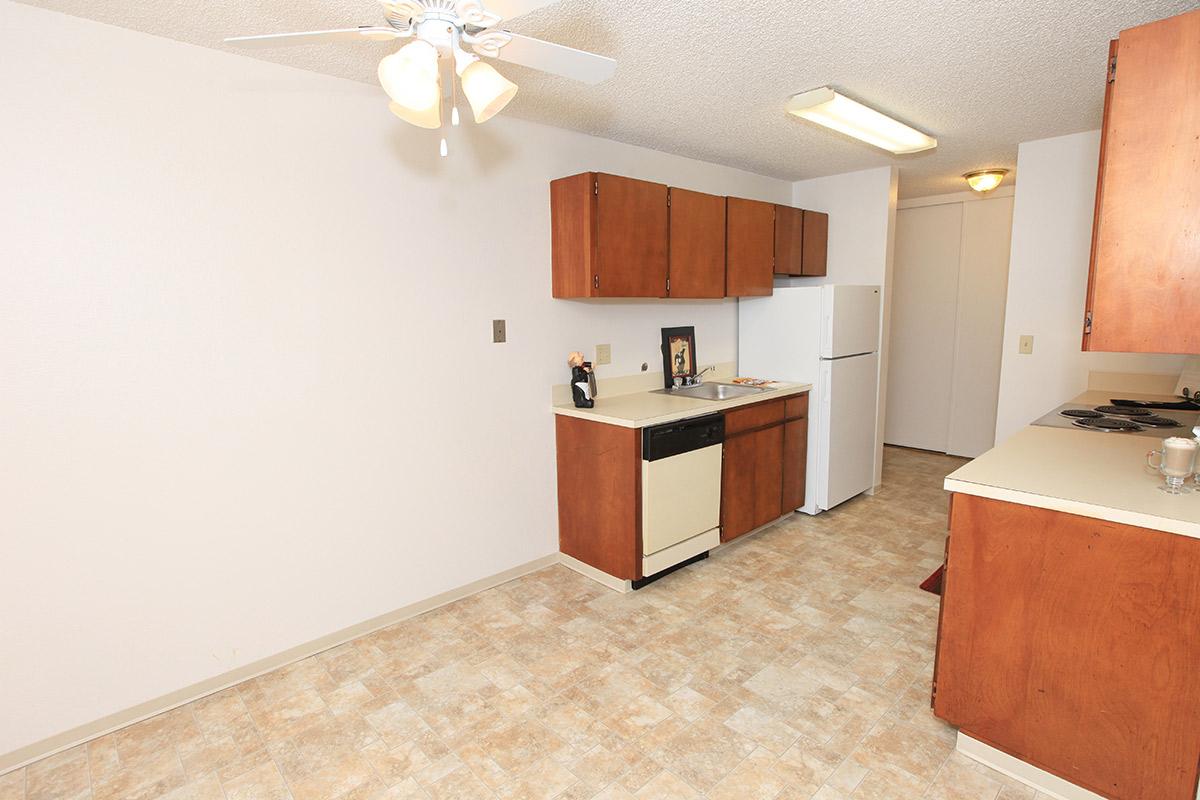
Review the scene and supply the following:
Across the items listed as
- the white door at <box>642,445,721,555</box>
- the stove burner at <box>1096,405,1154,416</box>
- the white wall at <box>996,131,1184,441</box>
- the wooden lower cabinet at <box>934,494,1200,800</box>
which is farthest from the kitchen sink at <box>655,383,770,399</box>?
the wooden lower cabinet at <box>934,494,1200,800</box>

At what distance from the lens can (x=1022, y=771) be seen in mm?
1747

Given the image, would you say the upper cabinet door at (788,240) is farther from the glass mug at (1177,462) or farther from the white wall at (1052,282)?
the glass mug at (1177,462)

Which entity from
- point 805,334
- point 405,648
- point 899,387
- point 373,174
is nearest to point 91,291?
point 373,174

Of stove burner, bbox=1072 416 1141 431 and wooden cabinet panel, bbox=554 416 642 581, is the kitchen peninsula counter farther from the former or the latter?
wooden cabinet panel, bbox=554 416 642 581

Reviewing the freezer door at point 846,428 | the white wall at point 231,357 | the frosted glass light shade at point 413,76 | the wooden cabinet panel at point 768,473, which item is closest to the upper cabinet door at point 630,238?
the white wall at point 231,357

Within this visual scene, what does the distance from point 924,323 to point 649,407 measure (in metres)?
3.63

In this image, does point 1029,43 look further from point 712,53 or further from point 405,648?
point 405,648

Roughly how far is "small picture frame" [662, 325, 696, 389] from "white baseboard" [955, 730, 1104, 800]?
2352 millimetres

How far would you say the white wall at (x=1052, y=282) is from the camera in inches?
126

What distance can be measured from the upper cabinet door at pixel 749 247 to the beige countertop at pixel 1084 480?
1.80m

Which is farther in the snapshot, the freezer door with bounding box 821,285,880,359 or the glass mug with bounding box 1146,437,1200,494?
the freezer door with bounding box 821,285,880,359

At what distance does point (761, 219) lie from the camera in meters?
3.76

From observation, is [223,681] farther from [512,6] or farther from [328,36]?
[512,6]

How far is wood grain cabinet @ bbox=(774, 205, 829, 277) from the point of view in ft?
13.0
